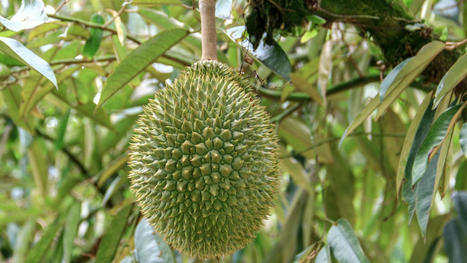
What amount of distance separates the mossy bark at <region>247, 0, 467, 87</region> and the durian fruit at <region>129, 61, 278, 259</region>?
0.82ft

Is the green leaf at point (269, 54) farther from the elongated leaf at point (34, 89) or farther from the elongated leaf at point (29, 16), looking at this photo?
the elongated leaf at point (34, 89)

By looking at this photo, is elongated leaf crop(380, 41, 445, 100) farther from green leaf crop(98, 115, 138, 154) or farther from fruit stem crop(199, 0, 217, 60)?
green leaf crop(98, 115, 138, 154)

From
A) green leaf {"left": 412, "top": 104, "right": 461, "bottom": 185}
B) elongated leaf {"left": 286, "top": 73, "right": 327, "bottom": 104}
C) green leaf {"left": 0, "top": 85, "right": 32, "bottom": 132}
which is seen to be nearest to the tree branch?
elongated leaf {"left": 286, "top": 73, "right": 327, "bottom": 104}

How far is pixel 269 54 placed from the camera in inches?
41.3

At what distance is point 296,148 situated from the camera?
1.63 m

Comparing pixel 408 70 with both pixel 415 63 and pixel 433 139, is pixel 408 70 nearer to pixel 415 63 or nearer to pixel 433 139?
pixel 415 63

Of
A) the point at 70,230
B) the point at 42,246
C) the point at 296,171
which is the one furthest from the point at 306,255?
the point at 42,246

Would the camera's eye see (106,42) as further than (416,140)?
Yes

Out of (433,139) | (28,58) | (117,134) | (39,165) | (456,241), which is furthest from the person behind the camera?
(39,165)

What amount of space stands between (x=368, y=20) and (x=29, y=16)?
750mm

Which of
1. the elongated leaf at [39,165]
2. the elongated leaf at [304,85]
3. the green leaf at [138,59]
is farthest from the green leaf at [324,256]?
the elongated leaf at [39,165]

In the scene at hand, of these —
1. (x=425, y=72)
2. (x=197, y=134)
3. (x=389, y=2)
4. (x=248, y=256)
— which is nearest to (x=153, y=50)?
(x=197, y=134)

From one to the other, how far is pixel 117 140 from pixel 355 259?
1279 mm

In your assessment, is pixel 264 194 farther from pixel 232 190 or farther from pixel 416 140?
pixel 416 140
